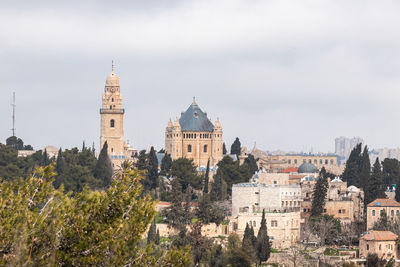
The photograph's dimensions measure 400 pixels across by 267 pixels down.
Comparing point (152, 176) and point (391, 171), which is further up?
point (391, 171)

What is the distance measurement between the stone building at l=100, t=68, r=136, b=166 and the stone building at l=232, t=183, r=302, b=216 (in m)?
22.4

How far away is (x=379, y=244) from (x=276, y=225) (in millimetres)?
8643

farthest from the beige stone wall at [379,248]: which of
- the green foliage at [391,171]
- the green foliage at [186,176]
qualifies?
the green foliage at [391,171]

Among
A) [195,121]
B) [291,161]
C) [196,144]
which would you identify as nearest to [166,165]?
[196,144]

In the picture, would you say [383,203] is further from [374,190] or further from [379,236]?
[379,236]

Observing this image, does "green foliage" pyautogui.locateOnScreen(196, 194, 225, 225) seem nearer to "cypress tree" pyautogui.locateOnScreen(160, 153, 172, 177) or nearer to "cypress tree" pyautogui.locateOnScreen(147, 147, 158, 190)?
"cypress tree" pyautogui.locateOnScreen(147, 147, 158, 190)

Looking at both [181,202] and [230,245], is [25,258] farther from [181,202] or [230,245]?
[181,202]

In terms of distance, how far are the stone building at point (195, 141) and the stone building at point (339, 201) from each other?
1758 centimetres

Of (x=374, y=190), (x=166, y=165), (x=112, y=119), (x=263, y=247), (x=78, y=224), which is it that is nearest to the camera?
(x=78, y=224)

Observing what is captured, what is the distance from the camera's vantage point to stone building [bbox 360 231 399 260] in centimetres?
6669

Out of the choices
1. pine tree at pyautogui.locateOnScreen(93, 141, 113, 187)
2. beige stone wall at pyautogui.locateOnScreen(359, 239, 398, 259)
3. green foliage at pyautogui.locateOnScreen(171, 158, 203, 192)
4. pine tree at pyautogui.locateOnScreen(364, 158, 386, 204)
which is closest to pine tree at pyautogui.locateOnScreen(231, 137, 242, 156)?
green foliage at pyautogui.locateOnScreen(171, 158, 203, 192)

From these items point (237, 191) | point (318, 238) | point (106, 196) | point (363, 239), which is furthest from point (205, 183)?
point (106, 196)

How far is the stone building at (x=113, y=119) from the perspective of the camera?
99.2 meters

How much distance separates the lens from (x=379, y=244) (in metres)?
66.9
